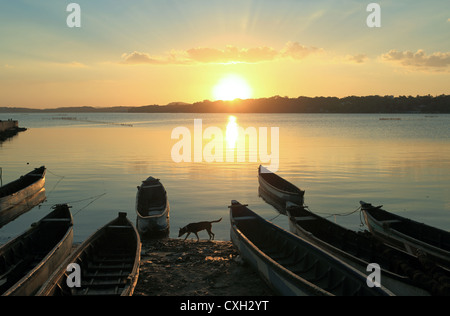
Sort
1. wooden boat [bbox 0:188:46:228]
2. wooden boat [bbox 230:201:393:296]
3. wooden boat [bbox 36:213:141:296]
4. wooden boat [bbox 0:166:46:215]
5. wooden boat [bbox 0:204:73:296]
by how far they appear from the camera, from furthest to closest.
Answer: wooden boat [bbox 0:166:46:215]
wooden boat [bbox 0:188:46:228]
wooden boat [bbox 0:204:73:296]
wooden boat [bbox 36:213:141:296]
wooden boat [bbox 230:201:393:296]

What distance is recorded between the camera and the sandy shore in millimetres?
13665

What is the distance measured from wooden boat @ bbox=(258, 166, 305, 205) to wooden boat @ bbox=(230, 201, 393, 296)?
9863 mm

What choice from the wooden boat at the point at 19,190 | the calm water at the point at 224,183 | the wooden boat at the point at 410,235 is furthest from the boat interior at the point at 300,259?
the wooden boat at the point at 19,190

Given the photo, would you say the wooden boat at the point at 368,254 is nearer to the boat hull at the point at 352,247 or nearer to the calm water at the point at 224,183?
the boat hull at the point at 352,247

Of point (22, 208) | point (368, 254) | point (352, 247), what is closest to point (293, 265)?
point (368, 254)

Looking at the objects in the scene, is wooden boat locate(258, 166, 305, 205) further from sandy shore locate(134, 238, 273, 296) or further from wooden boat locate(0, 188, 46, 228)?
wooden boat locate(0, 188, 46, 228)

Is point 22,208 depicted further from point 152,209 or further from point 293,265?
point 293,265

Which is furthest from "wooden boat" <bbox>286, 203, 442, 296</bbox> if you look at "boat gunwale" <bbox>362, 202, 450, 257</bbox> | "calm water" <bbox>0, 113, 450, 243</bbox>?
"calm water" <bbox>0, 113, 450, 243</bbox>

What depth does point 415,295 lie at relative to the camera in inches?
457
